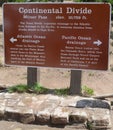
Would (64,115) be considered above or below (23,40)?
below

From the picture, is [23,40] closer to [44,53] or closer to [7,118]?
[44,53]

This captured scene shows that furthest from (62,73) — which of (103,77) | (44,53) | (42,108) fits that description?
(42,108)

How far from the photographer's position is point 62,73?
7.73m

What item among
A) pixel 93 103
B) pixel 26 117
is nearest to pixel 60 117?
pixel 26 117

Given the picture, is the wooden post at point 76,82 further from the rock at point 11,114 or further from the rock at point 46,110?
the rock at point 11,114

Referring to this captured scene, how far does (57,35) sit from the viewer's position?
231 inches

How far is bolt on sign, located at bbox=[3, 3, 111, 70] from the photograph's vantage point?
18.6 ft

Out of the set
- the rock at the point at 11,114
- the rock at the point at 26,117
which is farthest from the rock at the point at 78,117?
→ the rock at the point at 11,114

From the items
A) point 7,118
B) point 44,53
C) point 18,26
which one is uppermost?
point 18,26

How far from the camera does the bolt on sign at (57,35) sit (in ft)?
18.6

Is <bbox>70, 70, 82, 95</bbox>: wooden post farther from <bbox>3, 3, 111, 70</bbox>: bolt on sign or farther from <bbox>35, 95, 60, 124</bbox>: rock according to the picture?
<bbox>35, 95, 60, 124</bbox>: rock

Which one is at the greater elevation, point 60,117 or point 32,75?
point 32,75

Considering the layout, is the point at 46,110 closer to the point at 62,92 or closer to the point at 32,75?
the point at 62,92

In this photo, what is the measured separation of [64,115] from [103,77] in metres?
2.65
